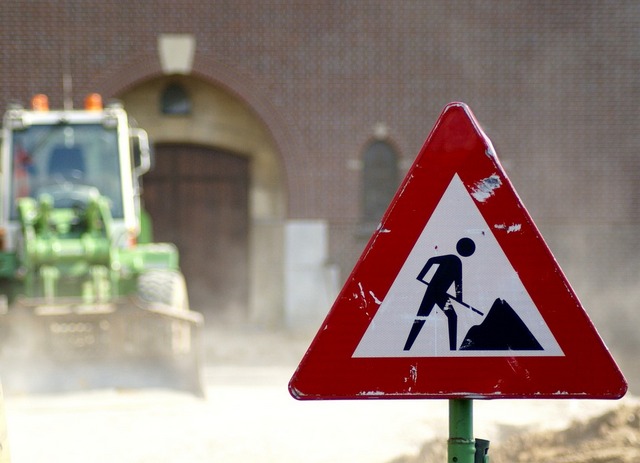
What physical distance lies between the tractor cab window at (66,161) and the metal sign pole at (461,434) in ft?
Result: 33.9

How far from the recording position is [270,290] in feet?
65.2

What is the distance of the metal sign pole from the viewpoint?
341cm

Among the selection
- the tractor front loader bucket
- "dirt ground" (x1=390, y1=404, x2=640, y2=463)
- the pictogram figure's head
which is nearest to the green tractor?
the tractor front loader bucket

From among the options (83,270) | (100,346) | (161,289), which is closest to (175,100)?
(83,270)

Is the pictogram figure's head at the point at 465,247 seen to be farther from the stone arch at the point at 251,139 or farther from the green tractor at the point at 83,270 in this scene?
the stone arch at the point at 251,139

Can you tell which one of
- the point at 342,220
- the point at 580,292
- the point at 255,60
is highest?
the point at 255,60

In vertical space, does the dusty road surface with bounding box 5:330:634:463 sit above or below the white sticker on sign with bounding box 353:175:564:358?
below

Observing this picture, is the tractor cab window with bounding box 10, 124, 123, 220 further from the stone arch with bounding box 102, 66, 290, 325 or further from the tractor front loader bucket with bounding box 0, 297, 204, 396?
the stone arch with bounding box 102, 66, 290, 325

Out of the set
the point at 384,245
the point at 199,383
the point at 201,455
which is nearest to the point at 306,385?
the point at 384,245

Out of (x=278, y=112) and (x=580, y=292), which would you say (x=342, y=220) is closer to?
(x=278, y=112)

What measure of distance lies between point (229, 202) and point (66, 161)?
6.70 meters

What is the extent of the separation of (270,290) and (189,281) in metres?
1.36

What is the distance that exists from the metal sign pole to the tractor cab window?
33.9 ft

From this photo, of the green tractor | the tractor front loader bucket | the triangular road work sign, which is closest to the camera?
the triangular road work sign
